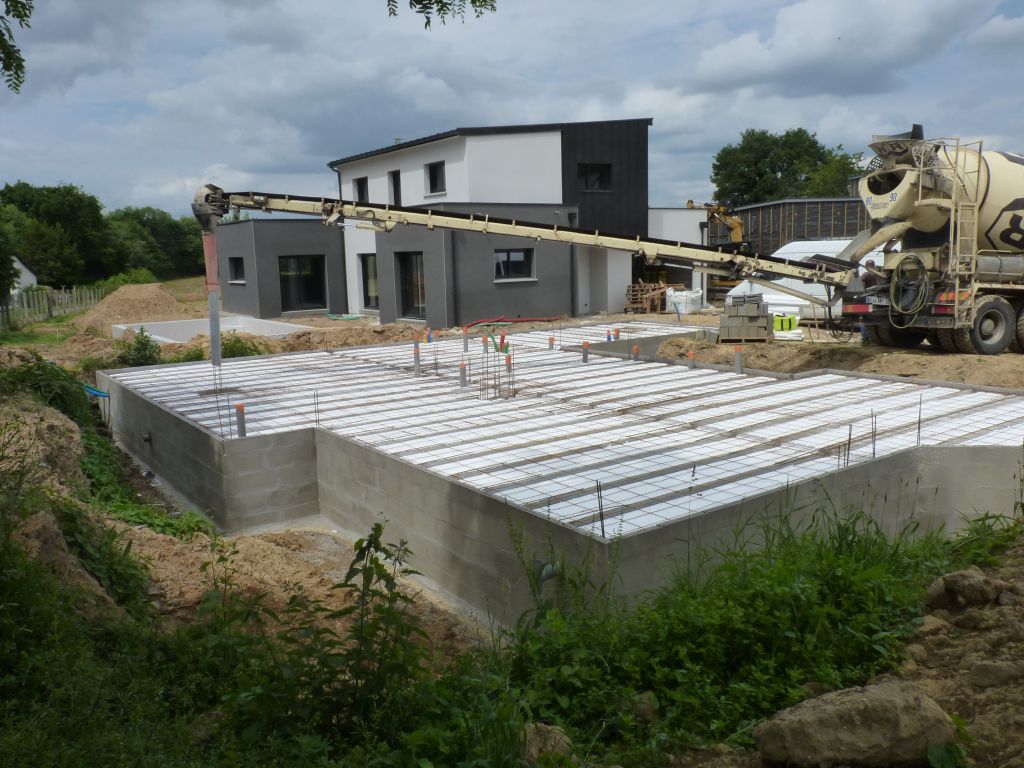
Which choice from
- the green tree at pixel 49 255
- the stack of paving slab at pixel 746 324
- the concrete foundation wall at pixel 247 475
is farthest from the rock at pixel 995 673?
the green tree at pixel 49 255

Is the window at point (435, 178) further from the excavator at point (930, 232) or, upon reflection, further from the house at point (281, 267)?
the excavator at point (930, 232)

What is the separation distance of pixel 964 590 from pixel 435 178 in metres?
26.2

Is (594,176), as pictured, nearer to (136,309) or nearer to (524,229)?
(524,229)

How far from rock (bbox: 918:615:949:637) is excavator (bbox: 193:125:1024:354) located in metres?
10.3

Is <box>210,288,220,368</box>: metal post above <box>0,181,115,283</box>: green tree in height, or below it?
below

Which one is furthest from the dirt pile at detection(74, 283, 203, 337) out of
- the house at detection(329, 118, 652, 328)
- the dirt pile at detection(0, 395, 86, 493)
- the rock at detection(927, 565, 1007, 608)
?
the rock at detection(927, 565, 1007, 608)

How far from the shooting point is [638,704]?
13.0 feet

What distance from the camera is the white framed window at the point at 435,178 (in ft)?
92.8

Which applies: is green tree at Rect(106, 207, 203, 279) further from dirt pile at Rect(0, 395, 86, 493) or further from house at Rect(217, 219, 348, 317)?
dirt pile at Rect(0, 395, 86, 493)

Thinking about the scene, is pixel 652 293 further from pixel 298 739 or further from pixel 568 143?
pixel 298 739

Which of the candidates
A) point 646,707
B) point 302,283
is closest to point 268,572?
point 646,707

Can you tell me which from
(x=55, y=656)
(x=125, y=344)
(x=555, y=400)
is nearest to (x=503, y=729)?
(x=55, y=656)

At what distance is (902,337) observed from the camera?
1469 cm

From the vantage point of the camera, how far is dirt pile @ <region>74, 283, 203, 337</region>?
1135 inches
